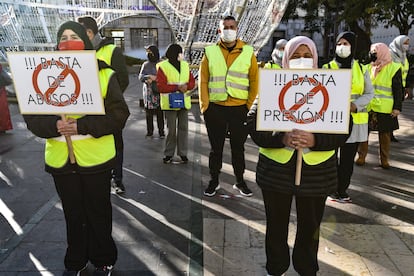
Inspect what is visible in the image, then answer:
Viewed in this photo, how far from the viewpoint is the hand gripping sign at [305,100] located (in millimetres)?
2354

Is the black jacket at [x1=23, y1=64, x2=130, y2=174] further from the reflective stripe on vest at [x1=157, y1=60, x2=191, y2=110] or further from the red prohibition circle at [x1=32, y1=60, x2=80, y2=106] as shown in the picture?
the reflective stripe on vest at [x1=157, y1=60, x2=191, y2=110]

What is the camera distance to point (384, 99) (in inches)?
214

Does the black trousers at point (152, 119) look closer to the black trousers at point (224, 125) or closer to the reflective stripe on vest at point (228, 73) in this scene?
the black trousers at point (224, 125)

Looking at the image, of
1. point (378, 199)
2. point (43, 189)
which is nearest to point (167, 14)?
point (43, 189)

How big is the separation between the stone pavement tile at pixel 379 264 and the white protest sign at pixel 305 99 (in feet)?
4.58

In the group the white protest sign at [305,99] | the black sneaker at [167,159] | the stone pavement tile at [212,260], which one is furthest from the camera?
the black sneaker at [167,159]

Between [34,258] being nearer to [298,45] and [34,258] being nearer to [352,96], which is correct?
[298,45]

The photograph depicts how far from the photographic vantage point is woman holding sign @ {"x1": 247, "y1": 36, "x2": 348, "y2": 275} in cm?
248

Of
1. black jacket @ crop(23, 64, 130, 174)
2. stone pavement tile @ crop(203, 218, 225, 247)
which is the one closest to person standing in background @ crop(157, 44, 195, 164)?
stone pavement tile @ crop(203, 218, 225, 247)

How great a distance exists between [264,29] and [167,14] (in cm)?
301

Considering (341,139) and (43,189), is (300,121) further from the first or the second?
(43,189)

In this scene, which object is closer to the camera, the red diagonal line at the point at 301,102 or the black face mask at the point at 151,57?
the red diagonal line at the point at 301,102

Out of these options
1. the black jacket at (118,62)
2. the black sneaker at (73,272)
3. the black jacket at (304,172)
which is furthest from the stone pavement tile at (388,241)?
the black jacket at (118,62)

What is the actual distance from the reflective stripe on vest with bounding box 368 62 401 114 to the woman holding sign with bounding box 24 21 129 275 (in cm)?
387
